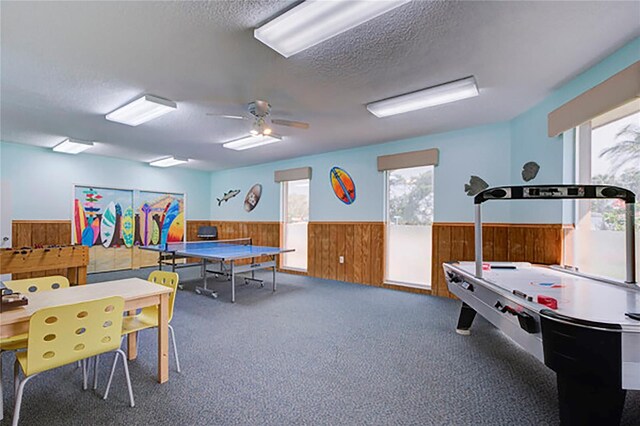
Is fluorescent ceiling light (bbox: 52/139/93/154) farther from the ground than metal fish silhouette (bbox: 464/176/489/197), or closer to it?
farther from the ground

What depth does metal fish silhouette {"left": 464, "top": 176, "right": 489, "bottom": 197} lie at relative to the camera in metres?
4.38

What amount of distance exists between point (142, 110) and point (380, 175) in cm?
376

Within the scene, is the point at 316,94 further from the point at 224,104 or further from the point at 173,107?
the point at 173,107

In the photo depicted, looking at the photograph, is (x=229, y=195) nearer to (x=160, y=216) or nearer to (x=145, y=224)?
(x=160, y=216)

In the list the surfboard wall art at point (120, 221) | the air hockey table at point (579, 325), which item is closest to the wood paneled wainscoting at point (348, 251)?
the air hockey table at point (579, 325)

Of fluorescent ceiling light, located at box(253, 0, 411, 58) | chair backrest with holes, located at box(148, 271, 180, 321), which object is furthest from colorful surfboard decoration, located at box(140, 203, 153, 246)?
fluorescent ceiling light, located at box(253, 0, 411, 58)

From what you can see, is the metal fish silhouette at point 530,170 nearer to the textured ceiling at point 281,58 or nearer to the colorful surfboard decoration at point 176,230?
the textured ceiling at point 281,58

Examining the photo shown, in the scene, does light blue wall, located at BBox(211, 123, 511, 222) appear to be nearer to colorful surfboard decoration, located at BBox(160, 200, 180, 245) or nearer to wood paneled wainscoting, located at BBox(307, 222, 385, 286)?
wood paneled wainscoting, located at BBox(307, 222, 385, 286)

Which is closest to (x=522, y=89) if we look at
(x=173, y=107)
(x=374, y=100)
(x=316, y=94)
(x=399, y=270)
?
(x=374, y=100)

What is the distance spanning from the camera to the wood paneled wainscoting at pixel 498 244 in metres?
3.53

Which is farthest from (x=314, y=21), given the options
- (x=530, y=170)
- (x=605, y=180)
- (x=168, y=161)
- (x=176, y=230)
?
(x=176, y=230)

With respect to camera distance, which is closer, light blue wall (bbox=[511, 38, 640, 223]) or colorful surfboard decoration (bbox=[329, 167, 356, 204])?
light blue wall (bbox=[511, 38, 640, 223])

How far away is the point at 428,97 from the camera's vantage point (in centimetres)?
313

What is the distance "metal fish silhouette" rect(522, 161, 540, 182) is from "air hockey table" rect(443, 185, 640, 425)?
Answer: 1473 mm
